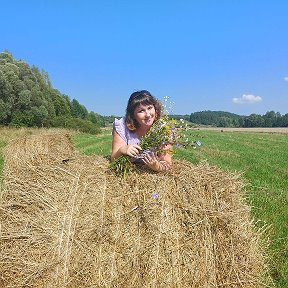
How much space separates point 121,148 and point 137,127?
715mm

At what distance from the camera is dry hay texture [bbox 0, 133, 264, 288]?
12.4 feet

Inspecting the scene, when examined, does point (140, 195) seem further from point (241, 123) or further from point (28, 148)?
point (241, 123)

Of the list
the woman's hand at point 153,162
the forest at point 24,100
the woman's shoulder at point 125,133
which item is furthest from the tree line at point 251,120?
the woman's hand at point 153,162

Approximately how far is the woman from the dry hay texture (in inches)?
7.4

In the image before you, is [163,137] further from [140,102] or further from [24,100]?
[24,100]

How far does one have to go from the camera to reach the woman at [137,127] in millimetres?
4492

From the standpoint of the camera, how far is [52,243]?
153 inches

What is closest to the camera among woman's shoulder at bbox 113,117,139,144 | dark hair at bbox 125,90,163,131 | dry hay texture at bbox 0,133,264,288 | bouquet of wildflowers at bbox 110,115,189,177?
dry hay texture at bbox 0,133,264,288

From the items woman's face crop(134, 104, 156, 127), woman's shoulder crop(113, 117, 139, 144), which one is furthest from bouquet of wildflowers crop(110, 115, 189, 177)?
woman's shoulder crop(113, 117, 139, 144)

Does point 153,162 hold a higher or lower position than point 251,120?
lower

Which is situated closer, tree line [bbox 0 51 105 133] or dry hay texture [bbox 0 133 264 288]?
dry hay texture [bbox 0 133 264 288]

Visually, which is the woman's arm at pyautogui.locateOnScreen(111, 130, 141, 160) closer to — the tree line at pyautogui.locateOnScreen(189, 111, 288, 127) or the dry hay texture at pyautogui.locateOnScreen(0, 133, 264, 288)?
the dry hay texture at pyautogui.locateOnScreen(0, 133, 264, 288)

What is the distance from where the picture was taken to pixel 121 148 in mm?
4605

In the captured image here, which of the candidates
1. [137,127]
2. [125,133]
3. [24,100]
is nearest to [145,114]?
[137,127]
